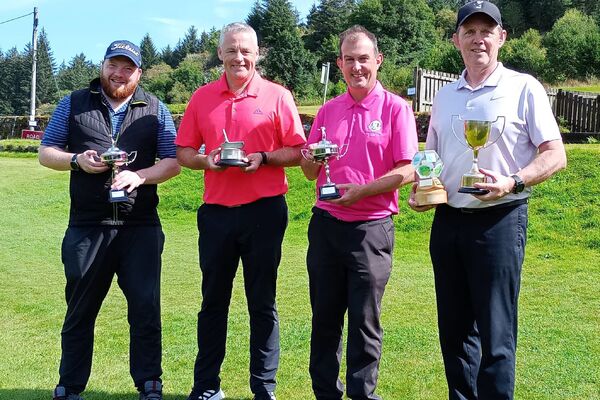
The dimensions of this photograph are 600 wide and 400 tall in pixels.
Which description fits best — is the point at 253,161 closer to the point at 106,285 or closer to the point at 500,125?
the point at 106,285

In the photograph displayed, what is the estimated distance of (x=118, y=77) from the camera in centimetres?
431

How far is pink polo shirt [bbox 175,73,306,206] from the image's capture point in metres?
4.25

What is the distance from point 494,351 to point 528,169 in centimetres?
95

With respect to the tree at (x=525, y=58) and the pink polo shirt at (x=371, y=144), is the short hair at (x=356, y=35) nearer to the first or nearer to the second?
the pink polo shirt at (x=371, y=144)

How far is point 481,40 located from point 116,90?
2270mm

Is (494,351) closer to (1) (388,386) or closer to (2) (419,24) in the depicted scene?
(1) (388,386)

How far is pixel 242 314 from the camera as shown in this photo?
672cm

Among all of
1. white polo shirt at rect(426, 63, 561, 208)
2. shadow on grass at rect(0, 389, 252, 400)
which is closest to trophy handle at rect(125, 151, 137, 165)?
shadow on grass at rect(0, 389, 252, 400)

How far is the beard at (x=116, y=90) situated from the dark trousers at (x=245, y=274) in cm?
88

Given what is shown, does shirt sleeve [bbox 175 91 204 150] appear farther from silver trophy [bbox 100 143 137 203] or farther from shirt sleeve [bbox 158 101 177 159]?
silver trophy [bbox 100 143 137 203]

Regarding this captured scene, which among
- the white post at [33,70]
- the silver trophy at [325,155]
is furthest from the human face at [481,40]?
the white post at [33,70]

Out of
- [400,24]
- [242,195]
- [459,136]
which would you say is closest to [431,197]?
[459,136]

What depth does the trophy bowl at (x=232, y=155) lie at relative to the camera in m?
3.97

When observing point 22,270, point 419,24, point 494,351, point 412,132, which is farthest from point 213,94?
point 419,24
